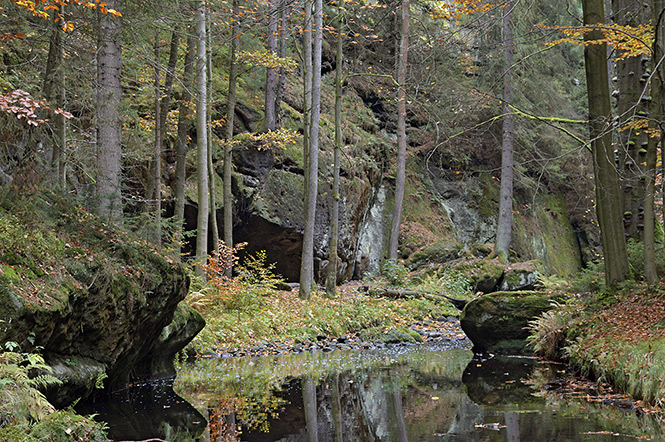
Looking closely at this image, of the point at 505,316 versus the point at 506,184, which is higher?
the point at 506,184

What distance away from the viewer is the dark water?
5188 mm

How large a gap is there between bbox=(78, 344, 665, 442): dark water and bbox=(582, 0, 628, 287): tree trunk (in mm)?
2139

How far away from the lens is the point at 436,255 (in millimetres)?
20359

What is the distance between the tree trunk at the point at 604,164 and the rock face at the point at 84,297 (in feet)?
22.7

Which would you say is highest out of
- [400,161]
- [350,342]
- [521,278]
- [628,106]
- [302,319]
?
[400,161]

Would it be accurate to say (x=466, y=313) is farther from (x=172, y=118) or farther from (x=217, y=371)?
(x=172, y=118)

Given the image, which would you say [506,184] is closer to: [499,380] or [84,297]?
[499,380]

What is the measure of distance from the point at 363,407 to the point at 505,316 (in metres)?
5.66

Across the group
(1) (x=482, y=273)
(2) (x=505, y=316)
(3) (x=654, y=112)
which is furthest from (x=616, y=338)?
(1) (x=482, y=273)

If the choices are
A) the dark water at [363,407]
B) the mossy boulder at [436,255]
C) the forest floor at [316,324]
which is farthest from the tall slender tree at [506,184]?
the dark water at [363,407]

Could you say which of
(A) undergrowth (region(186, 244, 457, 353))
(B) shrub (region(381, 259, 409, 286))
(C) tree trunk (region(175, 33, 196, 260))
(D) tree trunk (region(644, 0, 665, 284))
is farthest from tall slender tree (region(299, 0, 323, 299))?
(D) tree trunk (region(644, 0, 665, 284))

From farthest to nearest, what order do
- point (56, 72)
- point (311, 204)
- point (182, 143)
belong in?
point (311, 204), point (182, 143), point (56, 72)

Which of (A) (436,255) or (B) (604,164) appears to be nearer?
(B) (604,164)

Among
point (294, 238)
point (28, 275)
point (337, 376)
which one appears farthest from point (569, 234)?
point (28, 275)
